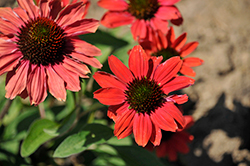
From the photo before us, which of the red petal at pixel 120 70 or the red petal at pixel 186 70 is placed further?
the red petal at pixel 186 70

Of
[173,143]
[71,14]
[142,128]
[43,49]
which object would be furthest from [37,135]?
[173,143]

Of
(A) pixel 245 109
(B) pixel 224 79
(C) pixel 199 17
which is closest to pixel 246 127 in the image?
(A) pixel 245 109

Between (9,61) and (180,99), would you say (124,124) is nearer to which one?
(180,99)

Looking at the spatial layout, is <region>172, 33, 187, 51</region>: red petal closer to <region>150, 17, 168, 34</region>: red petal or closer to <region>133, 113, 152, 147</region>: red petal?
<region>150, 17, 168, 34</region>: red petal

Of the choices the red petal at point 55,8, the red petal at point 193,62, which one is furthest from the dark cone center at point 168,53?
the red petal at point 55,8

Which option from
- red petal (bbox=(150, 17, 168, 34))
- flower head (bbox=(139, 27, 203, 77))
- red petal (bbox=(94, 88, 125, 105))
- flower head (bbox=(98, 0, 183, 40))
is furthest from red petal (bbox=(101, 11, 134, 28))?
red petal (bbox=(94, 88, 125, 105))

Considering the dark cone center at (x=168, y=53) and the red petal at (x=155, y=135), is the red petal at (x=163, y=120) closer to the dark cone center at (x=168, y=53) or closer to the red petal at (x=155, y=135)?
the red petal at (x=155, y=135)

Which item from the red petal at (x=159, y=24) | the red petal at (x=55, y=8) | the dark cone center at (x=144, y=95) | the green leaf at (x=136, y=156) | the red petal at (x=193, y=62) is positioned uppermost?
the red petal at (x=55, y=8)
